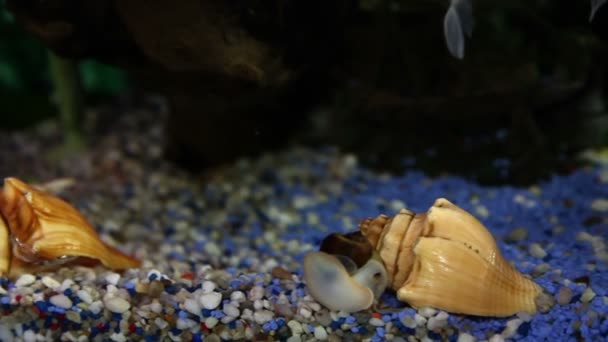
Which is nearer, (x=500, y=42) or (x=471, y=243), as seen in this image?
(x=471, y=243)

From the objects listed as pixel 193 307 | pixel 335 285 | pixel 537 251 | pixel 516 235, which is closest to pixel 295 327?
pixel 335 285

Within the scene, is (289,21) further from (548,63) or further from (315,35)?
(548,63)

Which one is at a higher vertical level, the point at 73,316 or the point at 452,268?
the point at 452,268

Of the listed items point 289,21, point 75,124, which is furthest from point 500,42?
point 75,124

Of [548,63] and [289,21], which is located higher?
[289,21]

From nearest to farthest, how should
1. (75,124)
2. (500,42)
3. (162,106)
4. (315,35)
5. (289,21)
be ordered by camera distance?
1. (289,21)
2. (315,35)
3. (500,42)
4. (75,124)
5. (162,106)

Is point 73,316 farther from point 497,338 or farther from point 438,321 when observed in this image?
point 497,338

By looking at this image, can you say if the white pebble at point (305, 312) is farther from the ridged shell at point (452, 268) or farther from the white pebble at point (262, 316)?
the ridged shell at point (452, 268)
